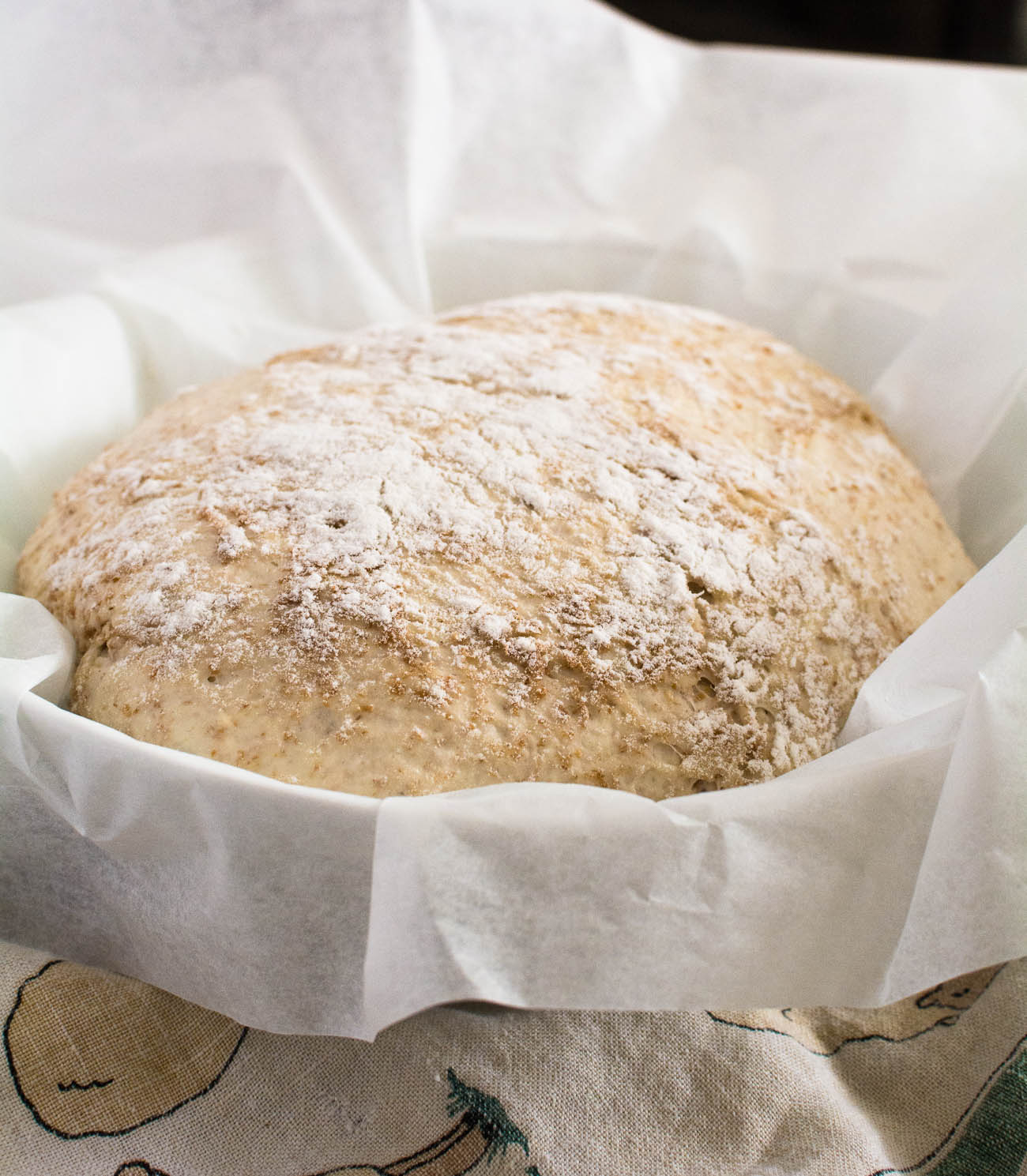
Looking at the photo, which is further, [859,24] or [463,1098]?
[859,24]

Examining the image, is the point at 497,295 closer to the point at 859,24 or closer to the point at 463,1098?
the point at 463,1098

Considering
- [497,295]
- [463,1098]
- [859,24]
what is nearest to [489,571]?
[463,1098]

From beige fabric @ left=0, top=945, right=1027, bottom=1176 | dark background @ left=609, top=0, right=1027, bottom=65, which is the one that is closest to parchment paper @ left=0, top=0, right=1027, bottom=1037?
beige fabric @ left=0, top=945, right=1027, bottom=1176

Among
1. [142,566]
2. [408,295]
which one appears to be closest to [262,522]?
[142,566]

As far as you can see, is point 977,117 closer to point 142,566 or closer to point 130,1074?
point 142,566

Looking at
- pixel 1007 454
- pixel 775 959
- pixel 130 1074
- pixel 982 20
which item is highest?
pixel 982 20

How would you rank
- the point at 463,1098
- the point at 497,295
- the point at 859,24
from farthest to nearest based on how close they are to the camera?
the point at 859,24 < the point at 497,295 < the point at 463,1098

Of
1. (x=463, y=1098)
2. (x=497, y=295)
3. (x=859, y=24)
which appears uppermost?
(x=859, y=24)
